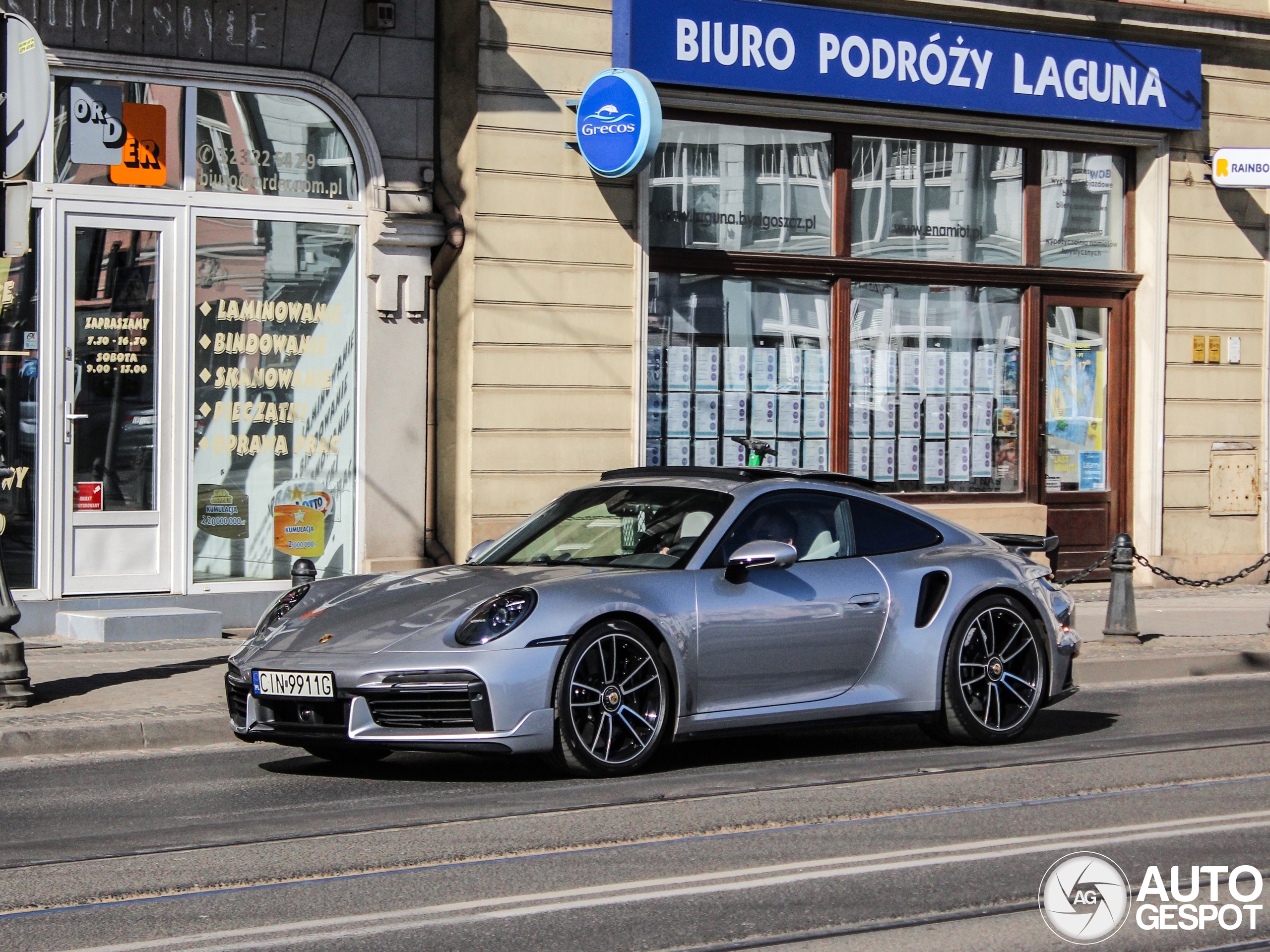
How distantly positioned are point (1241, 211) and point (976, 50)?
357 centimetres

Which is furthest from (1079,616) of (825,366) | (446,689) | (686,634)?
(446,689)

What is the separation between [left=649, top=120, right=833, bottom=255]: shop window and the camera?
1598cm

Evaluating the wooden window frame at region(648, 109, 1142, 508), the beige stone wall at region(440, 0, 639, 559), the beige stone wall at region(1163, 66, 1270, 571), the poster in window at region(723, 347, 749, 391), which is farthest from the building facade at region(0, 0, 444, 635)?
the beige stone wall at region(1163, 66, 1270, 571)

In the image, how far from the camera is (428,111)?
14.9 metres

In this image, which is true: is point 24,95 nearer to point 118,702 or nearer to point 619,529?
point 118,702

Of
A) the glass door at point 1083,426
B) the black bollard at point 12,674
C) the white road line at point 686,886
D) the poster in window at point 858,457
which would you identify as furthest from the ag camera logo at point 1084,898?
the glass door at point 1083,426

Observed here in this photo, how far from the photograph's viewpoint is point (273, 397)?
14531 millimetres

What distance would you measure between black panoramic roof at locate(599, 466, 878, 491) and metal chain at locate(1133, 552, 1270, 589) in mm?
5400

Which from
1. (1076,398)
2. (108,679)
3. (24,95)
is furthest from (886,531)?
(1076,398)

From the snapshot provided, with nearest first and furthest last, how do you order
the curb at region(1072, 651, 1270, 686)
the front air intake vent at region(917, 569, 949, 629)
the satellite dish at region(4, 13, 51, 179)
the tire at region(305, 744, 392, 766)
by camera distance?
the tire at region(305, 744, 392, 766)
the front air intake vent at region(917, 569, 949, 629)
the satellite dish at region(4, 13, 51, 179)
the curb at region(1072, 651, 1270, 686)

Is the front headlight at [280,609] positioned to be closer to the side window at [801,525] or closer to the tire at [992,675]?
the side window at [801,525]

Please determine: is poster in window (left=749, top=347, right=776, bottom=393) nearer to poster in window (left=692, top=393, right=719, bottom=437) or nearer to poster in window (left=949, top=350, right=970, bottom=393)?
poster in window (left=692, top=393, right=719, bottom=437)

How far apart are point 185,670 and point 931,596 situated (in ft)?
16.2

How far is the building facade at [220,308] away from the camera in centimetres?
1345
